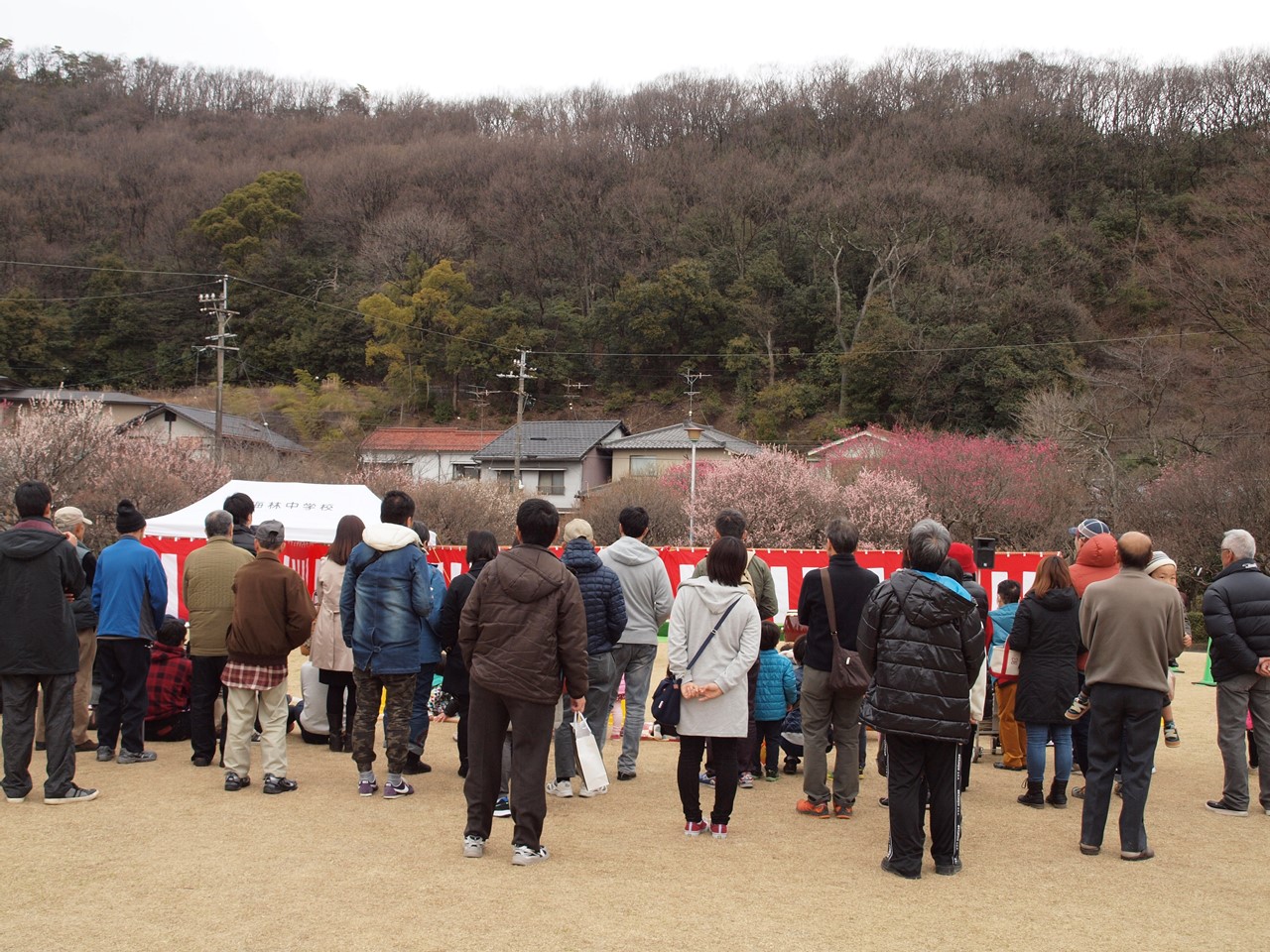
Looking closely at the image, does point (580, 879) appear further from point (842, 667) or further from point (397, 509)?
point (397, 509)

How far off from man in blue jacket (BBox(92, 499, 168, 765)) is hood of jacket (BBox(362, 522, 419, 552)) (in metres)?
1.70

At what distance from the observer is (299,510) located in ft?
44.9

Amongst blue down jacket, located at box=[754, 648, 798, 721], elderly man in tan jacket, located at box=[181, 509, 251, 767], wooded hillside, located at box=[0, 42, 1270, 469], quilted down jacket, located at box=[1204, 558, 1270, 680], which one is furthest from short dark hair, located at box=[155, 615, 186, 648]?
wooded hillside, located at box=[0, 42, 1270, 469]

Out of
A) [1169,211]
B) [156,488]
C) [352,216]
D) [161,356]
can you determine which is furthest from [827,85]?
[156,488]

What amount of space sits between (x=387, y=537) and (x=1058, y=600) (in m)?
3.81

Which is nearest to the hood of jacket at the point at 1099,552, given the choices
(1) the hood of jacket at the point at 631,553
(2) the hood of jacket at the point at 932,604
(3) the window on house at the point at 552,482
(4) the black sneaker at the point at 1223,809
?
(4) the black sneaker at the point at 1223,809

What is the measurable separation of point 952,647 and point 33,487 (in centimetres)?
473

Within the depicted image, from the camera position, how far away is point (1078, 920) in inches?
160

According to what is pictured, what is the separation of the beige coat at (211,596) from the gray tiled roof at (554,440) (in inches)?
1440

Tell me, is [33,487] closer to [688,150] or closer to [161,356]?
[161,356]

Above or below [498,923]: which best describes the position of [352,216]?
above

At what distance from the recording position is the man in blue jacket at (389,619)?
5.48 metres

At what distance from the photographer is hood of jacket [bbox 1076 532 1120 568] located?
247 inches

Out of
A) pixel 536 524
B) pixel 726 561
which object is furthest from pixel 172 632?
pixel 726 561
